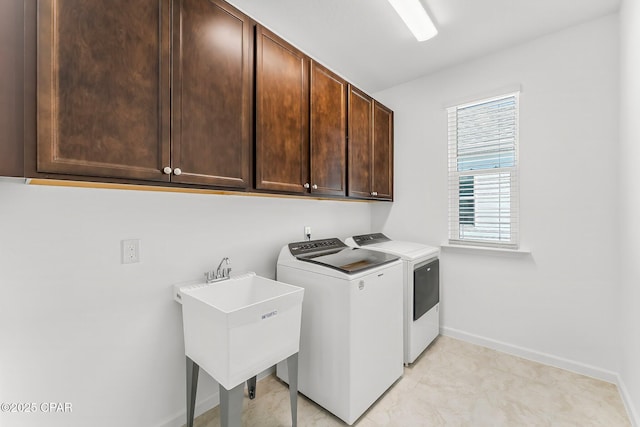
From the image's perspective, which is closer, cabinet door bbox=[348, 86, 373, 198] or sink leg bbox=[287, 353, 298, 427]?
sink leg bbox=[287, 353, 298, 427]

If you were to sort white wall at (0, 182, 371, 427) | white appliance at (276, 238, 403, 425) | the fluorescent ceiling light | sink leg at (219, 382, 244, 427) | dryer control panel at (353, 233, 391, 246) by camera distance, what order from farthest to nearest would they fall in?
1. dryer control panel at (353, 233, 391, 246)
2. the fluorescent ceiling light
3. white appliance at (276, 238, 403, 425)
4. sink leg at (219, 382, 244, 427)
5. white wall at (0, 182, 371, 427)

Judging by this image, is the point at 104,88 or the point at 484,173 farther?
the point at 484,173

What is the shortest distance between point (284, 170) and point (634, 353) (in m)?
2.41

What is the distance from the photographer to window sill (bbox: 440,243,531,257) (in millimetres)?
2392

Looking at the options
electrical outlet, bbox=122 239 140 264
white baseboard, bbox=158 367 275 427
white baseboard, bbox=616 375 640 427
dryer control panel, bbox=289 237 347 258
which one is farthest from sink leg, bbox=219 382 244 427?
white baseboard, bbox=616 375 640 427

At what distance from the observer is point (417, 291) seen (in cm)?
229

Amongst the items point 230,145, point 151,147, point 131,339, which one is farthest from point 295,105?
point 131,339

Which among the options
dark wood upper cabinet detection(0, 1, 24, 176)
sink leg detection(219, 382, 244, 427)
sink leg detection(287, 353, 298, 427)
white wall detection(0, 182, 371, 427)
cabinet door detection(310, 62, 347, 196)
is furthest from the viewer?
cabinet door detection(310, 62, 347, 196)

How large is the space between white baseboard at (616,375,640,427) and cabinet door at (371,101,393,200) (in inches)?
86.2

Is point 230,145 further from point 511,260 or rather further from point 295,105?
point 511,260

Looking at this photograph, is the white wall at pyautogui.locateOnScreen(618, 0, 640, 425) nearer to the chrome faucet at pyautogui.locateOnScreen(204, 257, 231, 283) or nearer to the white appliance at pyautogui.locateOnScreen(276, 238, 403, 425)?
the white appliance at pyautogui.locateOnScreen(276, 238, 403, 425)

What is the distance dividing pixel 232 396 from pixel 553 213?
263 cm

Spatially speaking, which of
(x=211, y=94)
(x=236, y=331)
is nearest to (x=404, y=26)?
(x=211, y=94)

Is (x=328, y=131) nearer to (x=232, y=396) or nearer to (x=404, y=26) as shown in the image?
(x=404, y=26)
